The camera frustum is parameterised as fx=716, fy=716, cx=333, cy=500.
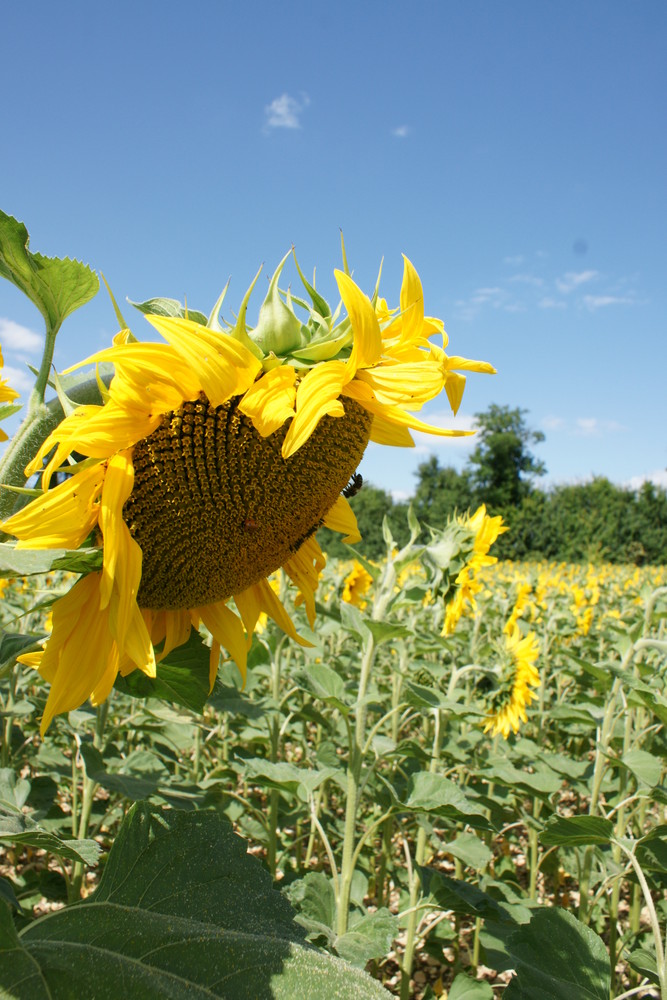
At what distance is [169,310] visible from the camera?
0.83 metres

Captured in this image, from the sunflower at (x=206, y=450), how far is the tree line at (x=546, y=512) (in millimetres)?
25852

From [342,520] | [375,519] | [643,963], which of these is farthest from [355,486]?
[375,519]

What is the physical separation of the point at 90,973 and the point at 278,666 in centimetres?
236

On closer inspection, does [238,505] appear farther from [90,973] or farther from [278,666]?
[278,666]

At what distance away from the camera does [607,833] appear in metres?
1.78

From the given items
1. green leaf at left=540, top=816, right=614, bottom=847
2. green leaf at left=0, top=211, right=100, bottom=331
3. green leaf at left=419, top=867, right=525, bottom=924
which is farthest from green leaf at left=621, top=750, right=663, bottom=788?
green leaf at left=0, top=211, right=100, bottom=331

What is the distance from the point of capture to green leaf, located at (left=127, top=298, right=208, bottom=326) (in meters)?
0.82

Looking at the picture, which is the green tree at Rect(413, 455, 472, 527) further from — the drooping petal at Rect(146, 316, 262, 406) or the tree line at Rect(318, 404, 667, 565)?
the drooping petal at Rect(146, 316, 262, 406)

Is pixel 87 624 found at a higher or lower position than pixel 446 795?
higher

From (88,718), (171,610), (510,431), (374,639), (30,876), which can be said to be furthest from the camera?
(510,431)

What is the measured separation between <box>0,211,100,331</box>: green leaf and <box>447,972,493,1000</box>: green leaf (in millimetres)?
2054

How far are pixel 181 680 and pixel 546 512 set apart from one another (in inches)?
1457

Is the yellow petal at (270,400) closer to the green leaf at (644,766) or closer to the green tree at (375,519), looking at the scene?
the green leaf at (644,766)

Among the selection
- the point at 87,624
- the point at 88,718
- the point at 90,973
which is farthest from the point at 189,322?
the point at 88,718
